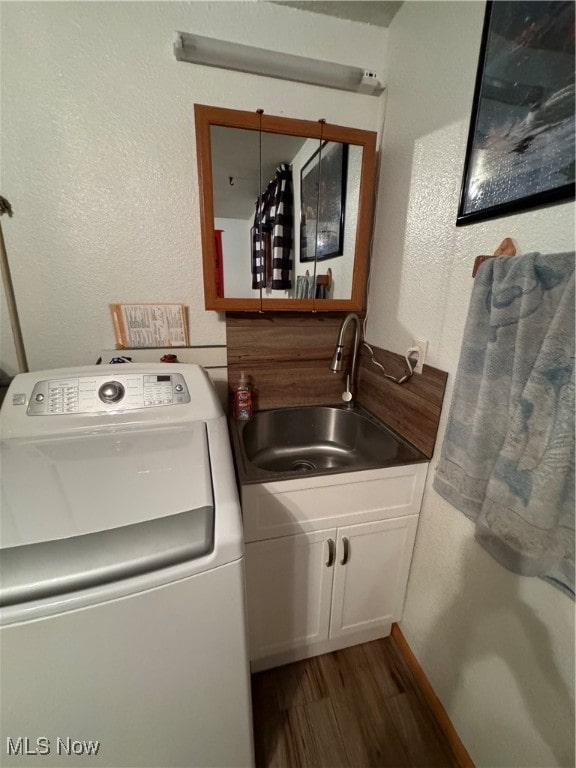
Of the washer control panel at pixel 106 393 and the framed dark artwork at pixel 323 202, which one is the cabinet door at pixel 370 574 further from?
the framed dark artwork at pixel 323 202

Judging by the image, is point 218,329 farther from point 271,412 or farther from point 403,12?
point 403,12

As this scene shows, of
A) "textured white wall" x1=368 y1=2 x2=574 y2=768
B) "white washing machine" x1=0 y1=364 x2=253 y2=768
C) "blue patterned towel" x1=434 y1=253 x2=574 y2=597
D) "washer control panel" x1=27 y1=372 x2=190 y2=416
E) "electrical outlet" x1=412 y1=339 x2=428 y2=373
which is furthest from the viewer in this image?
"electrical outlet" x1=412 y1=339 x2=428 y2=373

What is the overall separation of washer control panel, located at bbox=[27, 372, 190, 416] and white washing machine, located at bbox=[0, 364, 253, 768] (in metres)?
0.16

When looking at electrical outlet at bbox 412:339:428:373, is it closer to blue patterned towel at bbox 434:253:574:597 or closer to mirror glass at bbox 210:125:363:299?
blue patterned towel at bbox 434:253:574:597

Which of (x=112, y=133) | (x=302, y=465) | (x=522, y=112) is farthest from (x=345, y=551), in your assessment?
(x=112, y=133)

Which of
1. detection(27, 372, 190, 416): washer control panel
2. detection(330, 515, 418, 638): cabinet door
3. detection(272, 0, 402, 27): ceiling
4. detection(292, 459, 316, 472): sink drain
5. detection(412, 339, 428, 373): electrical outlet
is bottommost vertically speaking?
detection(330, 515, 418, 638): cabinet door

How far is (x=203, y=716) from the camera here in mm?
695

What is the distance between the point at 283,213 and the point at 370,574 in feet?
5.09

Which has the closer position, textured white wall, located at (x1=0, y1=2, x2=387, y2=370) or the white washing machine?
the white washing machine

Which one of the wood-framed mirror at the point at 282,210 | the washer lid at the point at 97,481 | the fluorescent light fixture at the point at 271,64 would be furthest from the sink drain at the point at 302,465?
the fluorescent light fixture at the point at 271,64

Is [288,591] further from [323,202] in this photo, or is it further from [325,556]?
[323,202]

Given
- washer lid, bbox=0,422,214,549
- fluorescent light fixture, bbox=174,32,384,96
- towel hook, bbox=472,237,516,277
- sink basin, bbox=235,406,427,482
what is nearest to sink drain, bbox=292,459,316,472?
sink basin, bbox=235,406,427,482

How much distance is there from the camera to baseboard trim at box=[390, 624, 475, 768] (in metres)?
0.98

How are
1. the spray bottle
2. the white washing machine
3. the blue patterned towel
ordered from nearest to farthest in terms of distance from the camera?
the white washing machine → the blue patterned towel → the spray bottle
